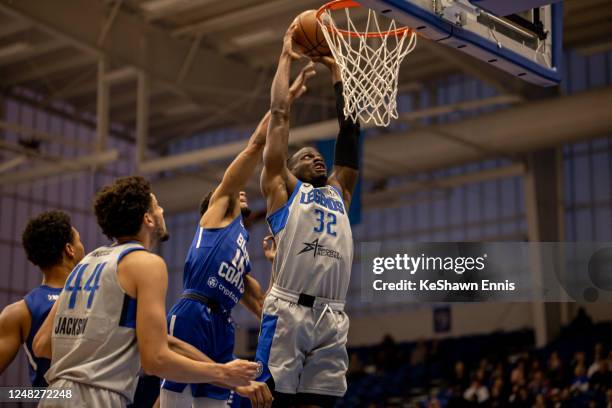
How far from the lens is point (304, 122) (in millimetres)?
20125

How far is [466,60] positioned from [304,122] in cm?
458

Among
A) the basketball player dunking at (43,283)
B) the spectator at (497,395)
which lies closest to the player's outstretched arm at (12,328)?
the basketball player dunking at (43,283)

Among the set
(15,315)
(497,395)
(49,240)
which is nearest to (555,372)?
(497,395)

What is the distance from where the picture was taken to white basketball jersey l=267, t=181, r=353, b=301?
5.50m

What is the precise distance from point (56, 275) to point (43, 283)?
0.08 metres

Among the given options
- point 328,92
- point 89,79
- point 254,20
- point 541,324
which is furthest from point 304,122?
point 541,324

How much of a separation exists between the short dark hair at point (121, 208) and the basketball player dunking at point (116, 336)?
Result: 0.09m

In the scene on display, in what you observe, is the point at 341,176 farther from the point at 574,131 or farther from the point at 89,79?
the point at 89,79

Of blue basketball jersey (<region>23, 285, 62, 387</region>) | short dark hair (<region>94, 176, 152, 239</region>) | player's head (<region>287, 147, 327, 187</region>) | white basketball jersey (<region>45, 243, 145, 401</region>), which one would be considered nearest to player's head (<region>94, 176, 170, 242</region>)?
short dark hair (<region>94, 176, 152, 239</region>)

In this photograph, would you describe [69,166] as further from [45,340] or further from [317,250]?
[45,340]

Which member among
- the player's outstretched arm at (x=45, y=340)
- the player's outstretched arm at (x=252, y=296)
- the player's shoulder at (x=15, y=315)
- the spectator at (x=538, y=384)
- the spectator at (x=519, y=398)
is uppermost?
the player's outstretched arm at (x=252, y=296)

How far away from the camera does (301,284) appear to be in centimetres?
550

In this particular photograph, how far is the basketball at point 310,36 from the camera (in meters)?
6.30

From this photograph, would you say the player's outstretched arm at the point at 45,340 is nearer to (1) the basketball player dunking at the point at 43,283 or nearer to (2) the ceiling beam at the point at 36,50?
(1) the basketball player dunking at the point at 43,283
